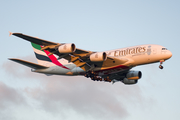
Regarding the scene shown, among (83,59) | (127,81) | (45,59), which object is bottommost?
(127,81)

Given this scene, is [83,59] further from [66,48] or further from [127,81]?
[127,81]

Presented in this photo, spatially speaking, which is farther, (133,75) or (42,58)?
(42,58)

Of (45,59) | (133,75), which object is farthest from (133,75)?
(45,59)

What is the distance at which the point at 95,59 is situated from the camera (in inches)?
1624

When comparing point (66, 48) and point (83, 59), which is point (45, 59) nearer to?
point (83, 59)

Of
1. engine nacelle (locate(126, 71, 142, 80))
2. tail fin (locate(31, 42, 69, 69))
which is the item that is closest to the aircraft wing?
tail fin (locate(31, 42, 69, 69))

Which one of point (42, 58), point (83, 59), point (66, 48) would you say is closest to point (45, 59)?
point (42, 58)

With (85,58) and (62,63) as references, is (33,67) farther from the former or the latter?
(85,58)

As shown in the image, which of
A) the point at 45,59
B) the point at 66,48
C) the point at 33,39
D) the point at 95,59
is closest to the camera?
the point at 33,39

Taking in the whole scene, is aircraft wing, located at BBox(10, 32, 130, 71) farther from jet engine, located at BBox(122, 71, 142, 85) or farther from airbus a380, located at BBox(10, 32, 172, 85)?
jet engine, located at BBox(122, 71, 142, 85)

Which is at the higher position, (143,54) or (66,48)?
(66,48)

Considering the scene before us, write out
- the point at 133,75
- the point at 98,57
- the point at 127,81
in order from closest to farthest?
the point at 98,57, the point at 133,75, the point at 127,81

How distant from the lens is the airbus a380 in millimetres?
40344

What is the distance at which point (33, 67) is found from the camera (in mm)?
47062
